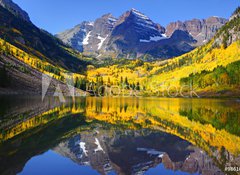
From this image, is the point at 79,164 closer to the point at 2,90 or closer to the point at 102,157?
the point at 102,157

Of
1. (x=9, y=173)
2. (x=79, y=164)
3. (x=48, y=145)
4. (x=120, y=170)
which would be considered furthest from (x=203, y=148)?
(x=9, y=173)

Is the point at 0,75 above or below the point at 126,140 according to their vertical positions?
above

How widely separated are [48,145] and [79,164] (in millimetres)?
6478

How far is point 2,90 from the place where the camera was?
155875 millimetres

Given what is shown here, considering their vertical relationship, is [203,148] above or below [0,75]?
below

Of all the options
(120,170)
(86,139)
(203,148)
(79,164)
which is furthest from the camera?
(86,139)

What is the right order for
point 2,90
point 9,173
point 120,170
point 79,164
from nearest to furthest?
point 9,173 → point 120,170 → point 79,164 → point 2,90

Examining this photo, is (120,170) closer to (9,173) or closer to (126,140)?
(9,173)

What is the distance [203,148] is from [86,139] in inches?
452

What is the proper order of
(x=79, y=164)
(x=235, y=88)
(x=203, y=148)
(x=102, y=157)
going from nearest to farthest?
(x=79, y=164), (x=102, y=157), (x=203, y=148), (x=235, y=88)

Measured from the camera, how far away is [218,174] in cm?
1542

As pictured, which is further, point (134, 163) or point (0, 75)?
point (0, 75)

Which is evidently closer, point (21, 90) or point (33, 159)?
point (33, 159)

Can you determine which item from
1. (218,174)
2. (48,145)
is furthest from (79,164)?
(218,174)
